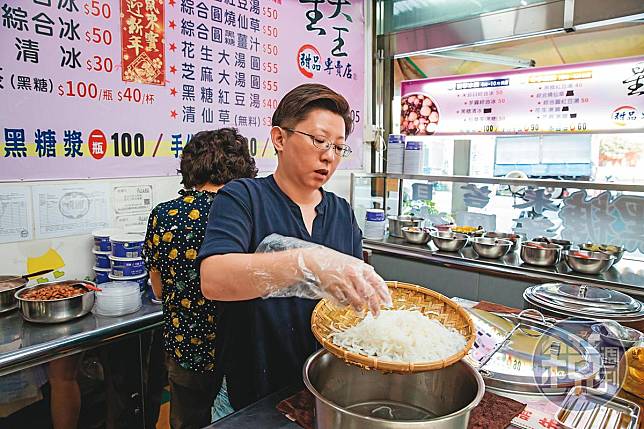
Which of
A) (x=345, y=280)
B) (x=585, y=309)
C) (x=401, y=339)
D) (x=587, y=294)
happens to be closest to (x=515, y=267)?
(x=587, y=294)

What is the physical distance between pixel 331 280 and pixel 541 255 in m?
2.26

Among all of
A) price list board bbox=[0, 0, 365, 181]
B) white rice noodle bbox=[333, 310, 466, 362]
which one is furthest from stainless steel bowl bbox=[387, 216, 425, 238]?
white rice noodle bbox=[333, 310, 466, 362]

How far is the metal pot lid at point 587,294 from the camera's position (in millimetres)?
1826

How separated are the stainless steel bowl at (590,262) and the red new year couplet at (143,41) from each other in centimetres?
258

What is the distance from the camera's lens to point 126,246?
2211 mm

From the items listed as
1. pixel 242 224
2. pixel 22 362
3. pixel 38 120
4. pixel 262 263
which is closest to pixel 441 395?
pixel 262 263

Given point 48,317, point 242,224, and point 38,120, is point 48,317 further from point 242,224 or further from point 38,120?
point 242,224

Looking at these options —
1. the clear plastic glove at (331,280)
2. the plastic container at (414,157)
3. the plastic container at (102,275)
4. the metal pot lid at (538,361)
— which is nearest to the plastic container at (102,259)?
the plastic container at (102,275)

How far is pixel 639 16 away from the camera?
2754mm

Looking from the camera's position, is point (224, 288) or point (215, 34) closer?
point (224, 288)

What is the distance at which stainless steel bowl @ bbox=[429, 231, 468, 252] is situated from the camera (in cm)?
320

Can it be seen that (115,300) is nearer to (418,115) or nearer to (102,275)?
(102,275)

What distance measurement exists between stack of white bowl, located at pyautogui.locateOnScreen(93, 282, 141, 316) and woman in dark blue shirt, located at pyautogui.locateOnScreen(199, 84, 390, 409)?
79cm

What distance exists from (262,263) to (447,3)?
3196 mm
